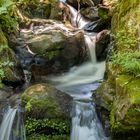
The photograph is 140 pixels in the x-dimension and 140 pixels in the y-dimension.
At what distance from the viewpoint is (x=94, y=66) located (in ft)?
34.9

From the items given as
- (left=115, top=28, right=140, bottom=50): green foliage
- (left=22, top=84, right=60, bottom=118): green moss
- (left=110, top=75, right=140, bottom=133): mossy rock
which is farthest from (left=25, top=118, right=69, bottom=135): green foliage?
(left=115, top=28, right=140, bottom=50): green foliage

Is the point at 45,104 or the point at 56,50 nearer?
the point at 45,104

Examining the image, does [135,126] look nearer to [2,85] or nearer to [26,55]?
[2,85]

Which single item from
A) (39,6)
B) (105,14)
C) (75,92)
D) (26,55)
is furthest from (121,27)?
(39,6)

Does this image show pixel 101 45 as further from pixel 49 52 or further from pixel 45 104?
pixel 45 104

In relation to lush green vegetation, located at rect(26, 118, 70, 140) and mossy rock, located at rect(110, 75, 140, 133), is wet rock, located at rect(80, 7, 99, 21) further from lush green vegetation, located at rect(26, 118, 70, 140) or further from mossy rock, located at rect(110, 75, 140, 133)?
mossy rock, located at rect(110, 75, 140, 133)

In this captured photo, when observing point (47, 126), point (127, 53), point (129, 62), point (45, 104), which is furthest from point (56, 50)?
point (129, 62)

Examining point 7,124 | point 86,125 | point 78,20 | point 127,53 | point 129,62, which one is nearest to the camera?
point 129,62

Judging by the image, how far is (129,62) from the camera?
5.95 metres

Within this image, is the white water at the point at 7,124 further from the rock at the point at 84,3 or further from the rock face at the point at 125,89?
the rock at the point at 84,3

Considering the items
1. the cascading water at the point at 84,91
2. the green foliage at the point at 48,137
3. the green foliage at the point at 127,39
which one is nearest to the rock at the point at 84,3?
the cascading water at the point at 84,91

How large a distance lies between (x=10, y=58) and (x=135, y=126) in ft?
15.4

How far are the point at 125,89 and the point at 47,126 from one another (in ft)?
5.99

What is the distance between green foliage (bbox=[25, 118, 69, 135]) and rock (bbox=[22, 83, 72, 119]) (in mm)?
91
